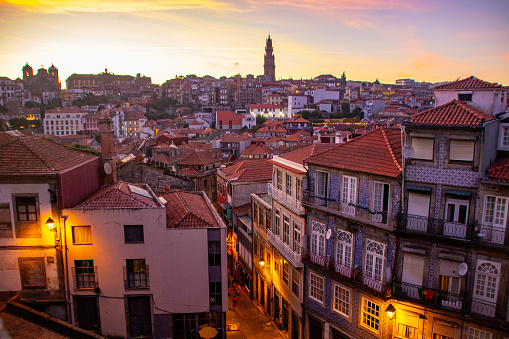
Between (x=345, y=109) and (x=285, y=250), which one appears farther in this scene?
(x=345, y=109)

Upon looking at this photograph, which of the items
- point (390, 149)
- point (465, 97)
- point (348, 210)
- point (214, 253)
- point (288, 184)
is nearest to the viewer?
point (465, 97)

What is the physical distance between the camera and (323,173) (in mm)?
18078

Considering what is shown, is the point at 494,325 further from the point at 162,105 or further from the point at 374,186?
the point at 162,105

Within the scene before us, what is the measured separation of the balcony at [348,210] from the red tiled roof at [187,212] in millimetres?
4790

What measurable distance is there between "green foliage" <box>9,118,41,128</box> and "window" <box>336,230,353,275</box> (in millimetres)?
112436

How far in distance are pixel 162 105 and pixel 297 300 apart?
5013 inches

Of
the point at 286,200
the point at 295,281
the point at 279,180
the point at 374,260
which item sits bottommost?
the point at 295,281

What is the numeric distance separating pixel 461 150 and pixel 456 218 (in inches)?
99.4

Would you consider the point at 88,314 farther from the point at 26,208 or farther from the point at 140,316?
the point at 26,208

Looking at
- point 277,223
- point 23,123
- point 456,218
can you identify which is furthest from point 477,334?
point 23,123

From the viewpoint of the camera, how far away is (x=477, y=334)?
13320 mm

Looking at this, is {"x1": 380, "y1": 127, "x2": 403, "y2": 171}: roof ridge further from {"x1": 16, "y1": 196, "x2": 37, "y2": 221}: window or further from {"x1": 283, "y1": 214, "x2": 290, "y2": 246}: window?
{"x1": 16, "y1": 196, "x2": 37, "y2": 221}: window

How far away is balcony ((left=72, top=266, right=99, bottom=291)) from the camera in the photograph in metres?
16.8

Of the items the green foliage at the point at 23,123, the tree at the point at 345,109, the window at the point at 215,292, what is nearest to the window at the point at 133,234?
the window at the point at 215,292
